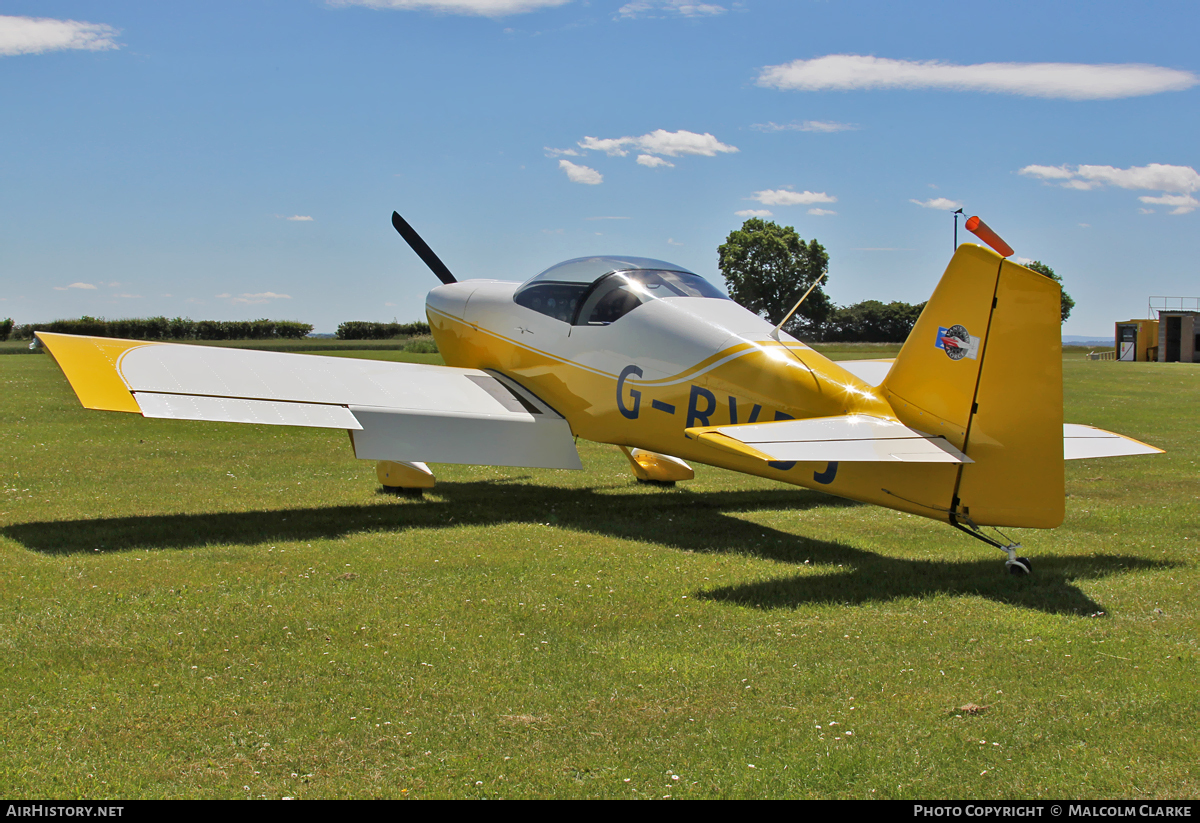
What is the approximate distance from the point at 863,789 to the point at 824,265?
258 feet

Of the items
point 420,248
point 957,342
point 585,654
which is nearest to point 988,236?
point 957,342

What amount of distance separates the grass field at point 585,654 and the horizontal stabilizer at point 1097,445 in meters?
0.84

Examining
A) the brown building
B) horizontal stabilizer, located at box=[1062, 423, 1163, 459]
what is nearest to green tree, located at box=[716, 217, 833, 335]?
the brown building

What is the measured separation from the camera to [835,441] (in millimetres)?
5891

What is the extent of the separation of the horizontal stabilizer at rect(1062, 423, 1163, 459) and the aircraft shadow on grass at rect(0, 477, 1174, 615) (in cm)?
84

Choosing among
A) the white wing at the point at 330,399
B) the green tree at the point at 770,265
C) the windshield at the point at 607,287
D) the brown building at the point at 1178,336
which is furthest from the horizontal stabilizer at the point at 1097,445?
the green tree at the point at 770,265

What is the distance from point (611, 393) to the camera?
28.7 feet

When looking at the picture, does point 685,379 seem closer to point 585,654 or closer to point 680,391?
point 680,391

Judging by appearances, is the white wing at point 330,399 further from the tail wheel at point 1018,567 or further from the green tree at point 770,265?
the green tree at point 770,265

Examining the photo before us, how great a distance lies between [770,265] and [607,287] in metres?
68.8

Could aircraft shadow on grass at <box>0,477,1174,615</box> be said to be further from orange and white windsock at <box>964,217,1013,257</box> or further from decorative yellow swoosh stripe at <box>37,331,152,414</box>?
orange and white windsock at <box>964,217,1013,257</box>

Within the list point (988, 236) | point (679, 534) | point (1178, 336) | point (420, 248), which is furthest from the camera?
point (1178, 336)

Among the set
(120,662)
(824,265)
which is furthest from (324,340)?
(120,662)

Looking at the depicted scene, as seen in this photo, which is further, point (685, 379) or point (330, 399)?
point (330, 399)
